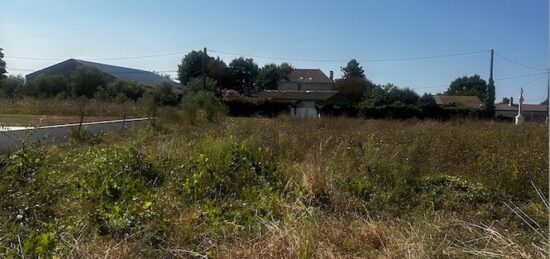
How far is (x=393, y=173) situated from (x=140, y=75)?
76.4 meters

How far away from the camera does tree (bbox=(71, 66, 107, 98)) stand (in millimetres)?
46125

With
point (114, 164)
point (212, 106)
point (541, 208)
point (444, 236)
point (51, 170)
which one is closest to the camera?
point (444, 236)

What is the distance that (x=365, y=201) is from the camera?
5.61 m

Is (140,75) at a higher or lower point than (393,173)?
higher

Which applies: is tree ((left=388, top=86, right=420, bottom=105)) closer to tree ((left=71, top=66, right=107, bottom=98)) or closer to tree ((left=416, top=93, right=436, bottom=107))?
tree ((left=416, top=93, right=436, bottom=107))

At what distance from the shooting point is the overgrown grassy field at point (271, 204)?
362cm

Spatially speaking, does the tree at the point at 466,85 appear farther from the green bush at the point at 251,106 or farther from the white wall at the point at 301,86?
the green bush at the point at 251,106

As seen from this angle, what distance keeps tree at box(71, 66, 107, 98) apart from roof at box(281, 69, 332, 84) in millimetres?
39937

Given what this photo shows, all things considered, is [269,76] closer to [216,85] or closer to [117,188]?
[216,85]

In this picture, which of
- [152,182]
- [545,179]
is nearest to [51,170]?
[152,182]

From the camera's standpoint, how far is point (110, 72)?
68250 millimetres

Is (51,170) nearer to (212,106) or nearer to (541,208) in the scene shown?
(541,208)

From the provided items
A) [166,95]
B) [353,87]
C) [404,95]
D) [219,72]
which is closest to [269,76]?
[219,72]

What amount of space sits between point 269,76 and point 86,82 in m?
42.3
